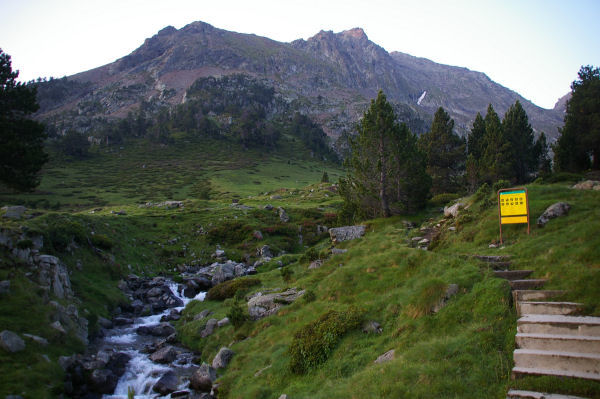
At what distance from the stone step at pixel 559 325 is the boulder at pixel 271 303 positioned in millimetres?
13067

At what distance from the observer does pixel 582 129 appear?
5203cm

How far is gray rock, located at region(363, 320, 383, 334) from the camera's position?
1403 centimetres

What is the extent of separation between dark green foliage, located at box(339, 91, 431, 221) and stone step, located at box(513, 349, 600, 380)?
3118 centimetres

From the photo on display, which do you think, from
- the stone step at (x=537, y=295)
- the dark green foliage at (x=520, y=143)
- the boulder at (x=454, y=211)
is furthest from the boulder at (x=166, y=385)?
the dark green foliage at (x=520, y=143)

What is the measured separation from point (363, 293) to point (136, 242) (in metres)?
37.5

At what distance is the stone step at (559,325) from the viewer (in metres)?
9.28

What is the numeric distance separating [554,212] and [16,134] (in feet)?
146

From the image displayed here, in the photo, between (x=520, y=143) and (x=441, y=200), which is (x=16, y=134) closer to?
(x=441, y=200)

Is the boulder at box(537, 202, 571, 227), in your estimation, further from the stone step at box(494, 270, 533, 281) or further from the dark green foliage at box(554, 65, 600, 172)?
the dark green foliage at box(554, 65, 600, 172)

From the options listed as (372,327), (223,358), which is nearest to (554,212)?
(372,327)

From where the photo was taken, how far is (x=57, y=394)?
15609 millimetres

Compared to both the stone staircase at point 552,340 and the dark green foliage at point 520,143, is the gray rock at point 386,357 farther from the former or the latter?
the dark green foliage at point 520,143

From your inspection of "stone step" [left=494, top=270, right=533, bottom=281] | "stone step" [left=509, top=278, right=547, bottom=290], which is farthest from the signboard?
"stone step" [left=509, top=278, right=547, bottom=290]

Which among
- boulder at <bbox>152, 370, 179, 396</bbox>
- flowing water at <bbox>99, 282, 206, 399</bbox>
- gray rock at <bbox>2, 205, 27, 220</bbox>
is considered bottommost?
flowing water at <bbox>99, 282, 206, 399</bbox>
